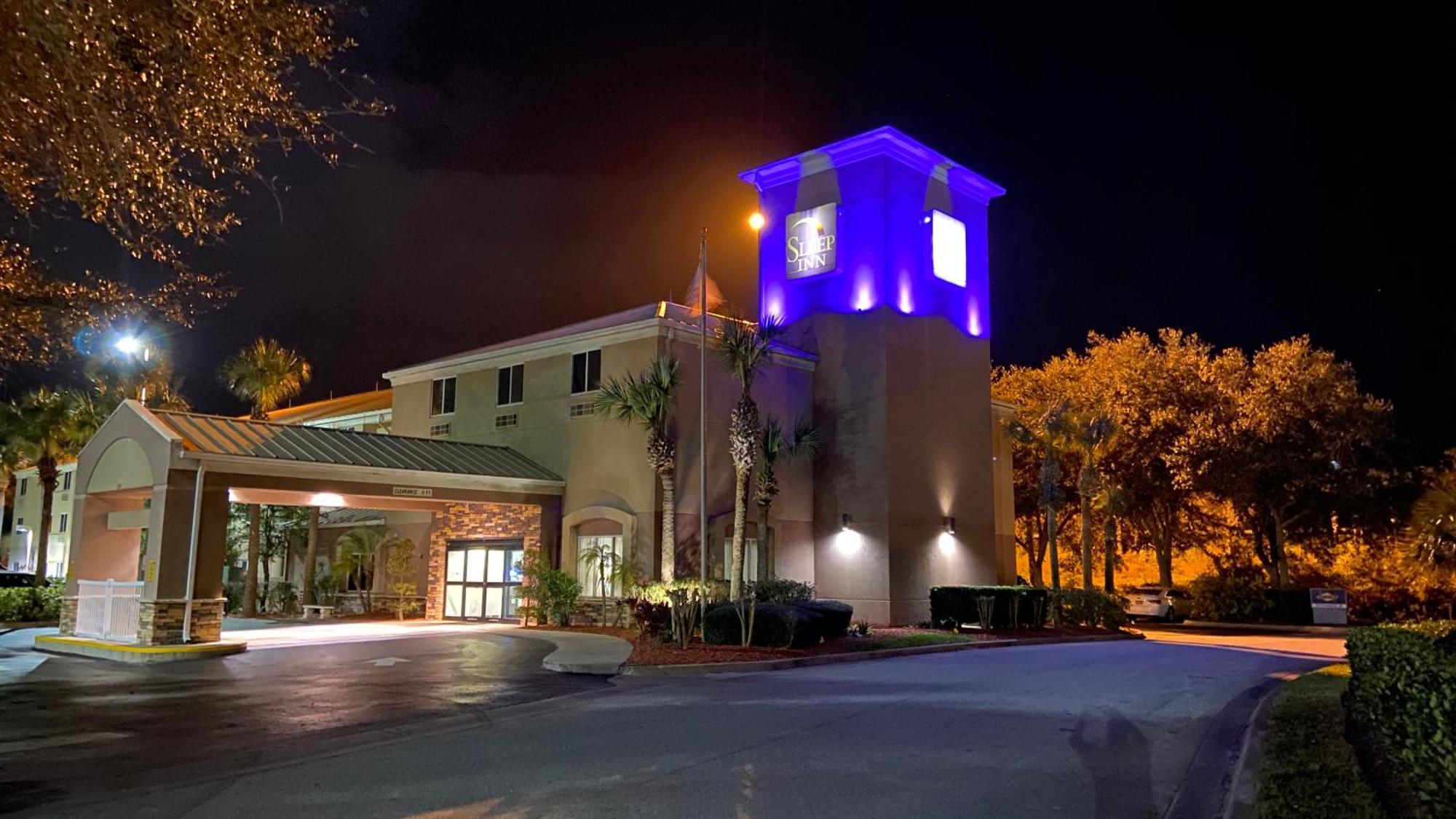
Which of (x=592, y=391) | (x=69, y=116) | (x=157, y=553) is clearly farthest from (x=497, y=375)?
(x=69, y=116)

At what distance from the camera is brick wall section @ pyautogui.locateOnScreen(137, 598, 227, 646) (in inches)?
783

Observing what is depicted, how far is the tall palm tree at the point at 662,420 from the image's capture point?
24531 mm

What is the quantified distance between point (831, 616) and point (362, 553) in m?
16.2

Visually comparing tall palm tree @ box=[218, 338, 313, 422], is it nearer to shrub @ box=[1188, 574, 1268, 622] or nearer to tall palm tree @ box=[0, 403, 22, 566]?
tall palm tree @ box=[0, 403, 22, 566]

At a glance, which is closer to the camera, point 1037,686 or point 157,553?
point 1037,686

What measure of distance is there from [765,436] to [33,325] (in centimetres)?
1553

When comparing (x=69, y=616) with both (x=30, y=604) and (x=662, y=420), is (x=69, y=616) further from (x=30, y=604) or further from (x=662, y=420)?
(x=662, y=420)

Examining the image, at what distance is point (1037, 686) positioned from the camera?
48.8 ft

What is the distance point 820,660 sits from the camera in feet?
62.2

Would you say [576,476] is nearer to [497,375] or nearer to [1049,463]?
[497,375]

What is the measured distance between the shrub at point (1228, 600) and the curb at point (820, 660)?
1617 centimetres

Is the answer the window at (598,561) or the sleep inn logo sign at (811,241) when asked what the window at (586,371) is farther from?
the sleep inn logo sign at (811,241)

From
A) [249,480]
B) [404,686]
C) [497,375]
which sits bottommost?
[404,686]

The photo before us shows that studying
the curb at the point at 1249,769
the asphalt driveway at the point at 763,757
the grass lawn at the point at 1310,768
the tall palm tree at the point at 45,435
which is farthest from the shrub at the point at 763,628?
the tall palm tree at the point at 45,435
